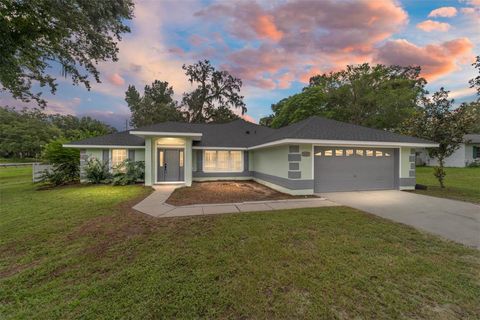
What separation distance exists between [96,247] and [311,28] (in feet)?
42.0

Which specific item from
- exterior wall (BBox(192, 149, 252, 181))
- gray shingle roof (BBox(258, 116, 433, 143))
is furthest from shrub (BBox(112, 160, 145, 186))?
gray shingle roof (BBox(258, 116, 433, 143))

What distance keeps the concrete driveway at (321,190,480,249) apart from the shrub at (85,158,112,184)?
13.1 metres

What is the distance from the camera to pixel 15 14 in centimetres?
588

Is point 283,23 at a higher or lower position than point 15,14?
higher

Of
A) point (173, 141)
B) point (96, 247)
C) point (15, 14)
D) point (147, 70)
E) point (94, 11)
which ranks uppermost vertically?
point (147, 70)

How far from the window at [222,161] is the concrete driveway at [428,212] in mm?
7171

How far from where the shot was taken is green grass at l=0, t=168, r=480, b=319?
7.48ft

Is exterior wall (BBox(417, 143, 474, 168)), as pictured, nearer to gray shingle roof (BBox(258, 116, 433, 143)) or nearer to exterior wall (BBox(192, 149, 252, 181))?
gray shingle roof (BBox(258, 116, 433, 143))

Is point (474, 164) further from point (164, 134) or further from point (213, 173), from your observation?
point (164, 134)

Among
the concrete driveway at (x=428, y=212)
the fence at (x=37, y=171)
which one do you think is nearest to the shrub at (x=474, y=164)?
the concrete driveway at (x=428, y=212)

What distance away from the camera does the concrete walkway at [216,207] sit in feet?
20.4

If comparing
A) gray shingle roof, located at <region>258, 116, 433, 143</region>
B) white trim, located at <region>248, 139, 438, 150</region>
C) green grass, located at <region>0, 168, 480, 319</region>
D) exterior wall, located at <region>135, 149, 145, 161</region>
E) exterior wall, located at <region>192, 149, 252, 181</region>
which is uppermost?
gray shingle roof, located at <region>258, 116, 433, 143</region>

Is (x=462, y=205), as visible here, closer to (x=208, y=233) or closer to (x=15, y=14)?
(x=208, y=233)

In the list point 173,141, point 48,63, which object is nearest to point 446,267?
point 173,141
